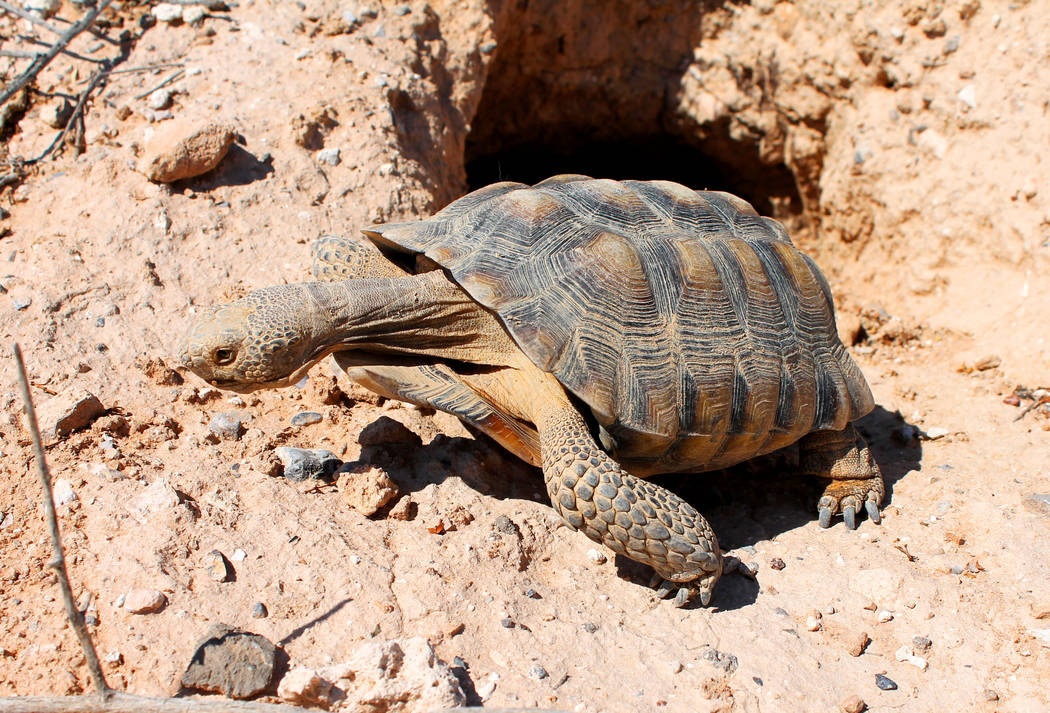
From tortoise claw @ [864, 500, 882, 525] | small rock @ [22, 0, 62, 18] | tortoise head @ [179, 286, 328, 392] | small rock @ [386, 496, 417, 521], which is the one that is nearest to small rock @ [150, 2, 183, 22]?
small rock @ [22, 0, 62, 18]

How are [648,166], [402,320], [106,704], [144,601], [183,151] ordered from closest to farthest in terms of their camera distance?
[106,704], [144,601], [402,320], [183,151], [648,166]

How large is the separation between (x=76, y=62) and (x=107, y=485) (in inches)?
113

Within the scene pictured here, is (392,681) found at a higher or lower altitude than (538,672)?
higher

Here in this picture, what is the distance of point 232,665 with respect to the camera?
2.29 metres

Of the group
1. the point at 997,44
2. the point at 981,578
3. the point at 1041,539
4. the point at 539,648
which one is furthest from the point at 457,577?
the point at 997,44

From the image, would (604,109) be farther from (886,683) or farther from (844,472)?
(886,683)

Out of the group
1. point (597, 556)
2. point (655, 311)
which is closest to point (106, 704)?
point (597, 556)

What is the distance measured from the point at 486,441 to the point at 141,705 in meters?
1.70

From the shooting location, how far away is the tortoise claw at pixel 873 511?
349 centimetres

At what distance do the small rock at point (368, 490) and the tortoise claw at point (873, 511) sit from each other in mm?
1994

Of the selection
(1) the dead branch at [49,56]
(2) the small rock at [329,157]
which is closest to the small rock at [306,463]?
(2) the small rock at [329,157]

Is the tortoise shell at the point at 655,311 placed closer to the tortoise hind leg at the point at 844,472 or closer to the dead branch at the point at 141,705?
the tortoise hind leg at the point at 844,472

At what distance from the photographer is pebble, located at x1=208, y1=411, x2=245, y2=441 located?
3.16m

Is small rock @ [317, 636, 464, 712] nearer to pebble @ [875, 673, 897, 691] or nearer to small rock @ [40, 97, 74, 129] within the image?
pebble @ [875, 673, 897, 691]
